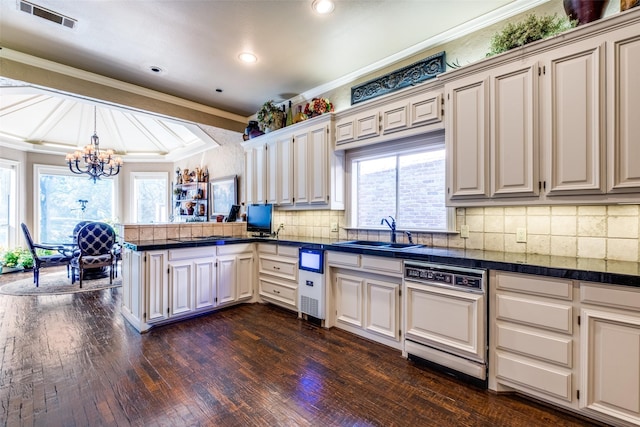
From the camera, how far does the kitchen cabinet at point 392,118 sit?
2658 millimetres

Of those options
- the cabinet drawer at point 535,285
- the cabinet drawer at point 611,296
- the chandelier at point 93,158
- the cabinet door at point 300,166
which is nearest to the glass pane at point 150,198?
the chandelier at point 93,158

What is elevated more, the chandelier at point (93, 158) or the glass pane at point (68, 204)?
the chandelier at point (93, 158)

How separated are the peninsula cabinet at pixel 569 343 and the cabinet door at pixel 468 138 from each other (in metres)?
0.75

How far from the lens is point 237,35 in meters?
2.85

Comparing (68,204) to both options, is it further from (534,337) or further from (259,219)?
(534,337)

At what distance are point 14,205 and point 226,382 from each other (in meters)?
7.28

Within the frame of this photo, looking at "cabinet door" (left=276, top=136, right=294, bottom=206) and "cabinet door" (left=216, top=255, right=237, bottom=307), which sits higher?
"cabinet door" (left=276, top=136, right=294, bottom=206)

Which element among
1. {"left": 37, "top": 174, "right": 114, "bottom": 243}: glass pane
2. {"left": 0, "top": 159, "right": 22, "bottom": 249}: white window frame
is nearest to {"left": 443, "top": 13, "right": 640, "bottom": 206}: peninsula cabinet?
{"left": 37, "top": 174, "right": 114, "bottom": 243}: glass pane

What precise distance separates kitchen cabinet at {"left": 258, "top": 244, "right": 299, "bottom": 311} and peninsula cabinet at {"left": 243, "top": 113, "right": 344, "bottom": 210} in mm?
645

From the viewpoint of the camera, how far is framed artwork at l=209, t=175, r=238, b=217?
18.4 ft

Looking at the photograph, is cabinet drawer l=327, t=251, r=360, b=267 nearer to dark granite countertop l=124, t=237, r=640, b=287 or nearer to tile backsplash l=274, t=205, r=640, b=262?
dark granite countertop l=124, t=237, r=640, b=287

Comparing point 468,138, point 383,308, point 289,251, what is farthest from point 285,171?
point 468,138

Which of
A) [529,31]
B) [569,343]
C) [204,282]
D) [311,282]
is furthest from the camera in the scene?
[204,282]

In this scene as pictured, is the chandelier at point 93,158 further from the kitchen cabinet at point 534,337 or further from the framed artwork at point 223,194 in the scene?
the kitchen cabinet at point 534,337
